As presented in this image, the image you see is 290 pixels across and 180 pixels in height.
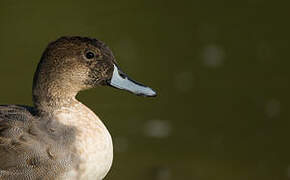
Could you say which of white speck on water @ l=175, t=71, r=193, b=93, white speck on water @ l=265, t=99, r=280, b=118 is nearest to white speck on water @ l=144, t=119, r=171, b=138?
white speck on water @ l=175, t=71, r=193, b=93

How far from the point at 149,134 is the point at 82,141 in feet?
5.85

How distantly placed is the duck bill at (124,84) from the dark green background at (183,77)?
117 cm

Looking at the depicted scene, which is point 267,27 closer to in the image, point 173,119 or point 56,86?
point 173,119

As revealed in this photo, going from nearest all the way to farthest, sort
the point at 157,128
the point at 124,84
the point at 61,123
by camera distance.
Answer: the point at 61,123 → the point at 124,84 → the point at 157,128

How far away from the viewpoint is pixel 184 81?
5.00 metres

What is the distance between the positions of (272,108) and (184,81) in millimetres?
690

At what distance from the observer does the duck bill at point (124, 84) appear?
9.42 ft

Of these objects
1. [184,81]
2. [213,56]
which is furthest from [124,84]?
[213,56]

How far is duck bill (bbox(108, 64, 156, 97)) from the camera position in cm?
287

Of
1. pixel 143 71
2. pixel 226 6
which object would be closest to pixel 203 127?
pixel 143 71

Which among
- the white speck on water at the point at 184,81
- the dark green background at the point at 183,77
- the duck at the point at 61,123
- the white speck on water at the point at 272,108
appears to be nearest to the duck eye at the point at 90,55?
the duck at the point at 61,123

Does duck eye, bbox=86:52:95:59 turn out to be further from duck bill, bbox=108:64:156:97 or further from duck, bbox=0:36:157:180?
duck bill, bbox=108:64:156:97

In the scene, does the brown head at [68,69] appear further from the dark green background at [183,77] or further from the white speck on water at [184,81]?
the white speck on water at [184,81]

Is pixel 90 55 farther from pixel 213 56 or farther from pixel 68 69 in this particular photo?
pixel 213 56
